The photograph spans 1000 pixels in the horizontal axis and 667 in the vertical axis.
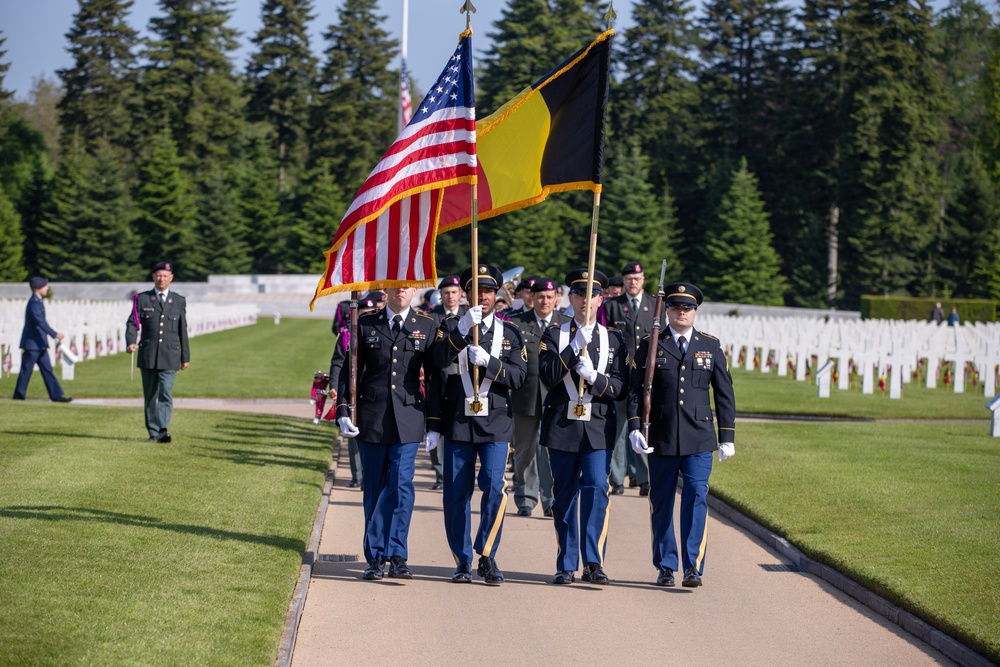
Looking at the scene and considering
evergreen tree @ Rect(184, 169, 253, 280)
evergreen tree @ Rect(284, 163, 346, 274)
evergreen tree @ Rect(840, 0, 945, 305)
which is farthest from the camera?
evergreen tree @ Rect(284, 163, 346, 274)

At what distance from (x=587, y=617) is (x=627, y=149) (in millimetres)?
88389

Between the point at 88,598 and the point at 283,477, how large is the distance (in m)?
5.99

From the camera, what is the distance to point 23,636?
21.9ft

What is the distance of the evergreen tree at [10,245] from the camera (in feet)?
262

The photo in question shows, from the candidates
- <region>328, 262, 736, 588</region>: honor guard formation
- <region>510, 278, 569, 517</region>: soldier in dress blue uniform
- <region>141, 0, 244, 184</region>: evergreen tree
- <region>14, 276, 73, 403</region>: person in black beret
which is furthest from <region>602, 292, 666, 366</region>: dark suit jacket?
<region>141, 0, 244, 184</region>: evergreen tree

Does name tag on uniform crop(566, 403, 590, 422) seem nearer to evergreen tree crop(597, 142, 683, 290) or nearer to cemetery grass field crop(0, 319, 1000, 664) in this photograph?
cemetery grass field crop(0, 319, 1000, 664)

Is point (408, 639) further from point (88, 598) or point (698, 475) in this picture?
point (698, 475)

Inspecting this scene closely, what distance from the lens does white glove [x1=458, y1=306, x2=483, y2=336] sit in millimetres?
8844

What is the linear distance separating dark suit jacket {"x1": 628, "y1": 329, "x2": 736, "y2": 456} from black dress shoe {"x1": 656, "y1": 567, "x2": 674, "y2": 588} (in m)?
0.83

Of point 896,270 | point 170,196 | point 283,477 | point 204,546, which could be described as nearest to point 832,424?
point 283,477

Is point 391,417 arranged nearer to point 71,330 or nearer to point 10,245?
point 71,330

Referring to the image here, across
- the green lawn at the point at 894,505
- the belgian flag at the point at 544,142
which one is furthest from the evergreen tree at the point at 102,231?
the belgian flag at the point at 544,142

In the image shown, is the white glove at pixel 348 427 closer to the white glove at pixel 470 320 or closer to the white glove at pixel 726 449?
the white glove at pixel 470 320

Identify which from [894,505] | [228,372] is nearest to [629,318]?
[894,505]
